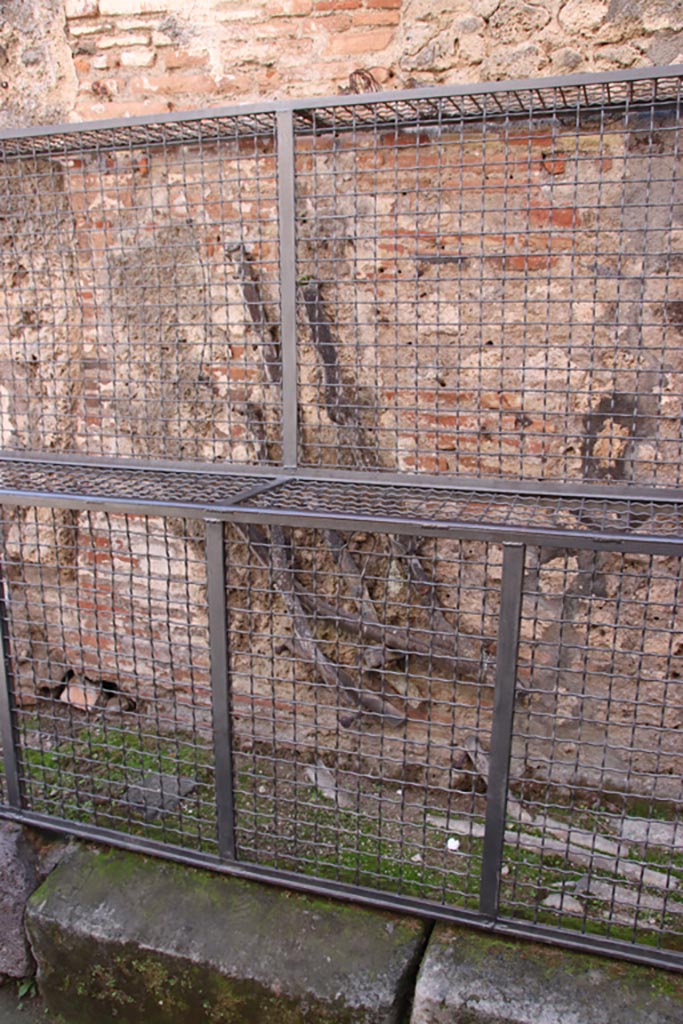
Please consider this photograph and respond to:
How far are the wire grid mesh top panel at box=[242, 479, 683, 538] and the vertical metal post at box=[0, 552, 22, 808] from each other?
82cm

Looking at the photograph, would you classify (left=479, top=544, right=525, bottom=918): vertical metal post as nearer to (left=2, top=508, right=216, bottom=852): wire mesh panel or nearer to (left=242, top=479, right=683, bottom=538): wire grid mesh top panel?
(left=242, top=479, right=683, bottom=538): wire grid mesh top panel

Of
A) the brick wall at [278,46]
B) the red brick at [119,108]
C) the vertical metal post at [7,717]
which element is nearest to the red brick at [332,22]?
the brick wall at [278,46]

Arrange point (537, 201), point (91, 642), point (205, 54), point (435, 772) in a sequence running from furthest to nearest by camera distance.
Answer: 1. point (91, 642)
2. point (435, 772)
3. point (205, 54)
4. point (537, 201)

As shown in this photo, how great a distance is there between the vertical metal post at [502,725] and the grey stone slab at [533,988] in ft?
0.39

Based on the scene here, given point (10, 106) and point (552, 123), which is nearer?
point (552, 123)

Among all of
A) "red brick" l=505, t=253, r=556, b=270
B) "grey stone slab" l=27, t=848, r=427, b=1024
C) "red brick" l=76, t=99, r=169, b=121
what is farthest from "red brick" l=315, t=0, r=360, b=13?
"grey stone slab" l=27, t=848, r=427, b=1024

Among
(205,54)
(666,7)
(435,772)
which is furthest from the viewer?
(435,772)

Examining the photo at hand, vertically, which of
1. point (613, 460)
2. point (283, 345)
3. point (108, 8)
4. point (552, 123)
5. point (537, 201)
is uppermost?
point (108, 8)

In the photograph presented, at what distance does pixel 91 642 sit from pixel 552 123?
2.36m

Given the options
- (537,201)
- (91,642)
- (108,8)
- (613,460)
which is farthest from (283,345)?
(91,642)

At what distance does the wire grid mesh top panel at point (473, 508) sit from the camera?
194 cm

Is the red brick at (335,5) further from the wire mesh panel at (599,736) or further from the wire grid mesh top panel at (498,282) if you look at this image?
the wire mesh panel at (599,736)

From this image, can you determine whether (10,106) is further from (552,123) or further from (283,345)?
(552,123)

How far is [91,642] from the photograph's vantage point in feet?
10.2
